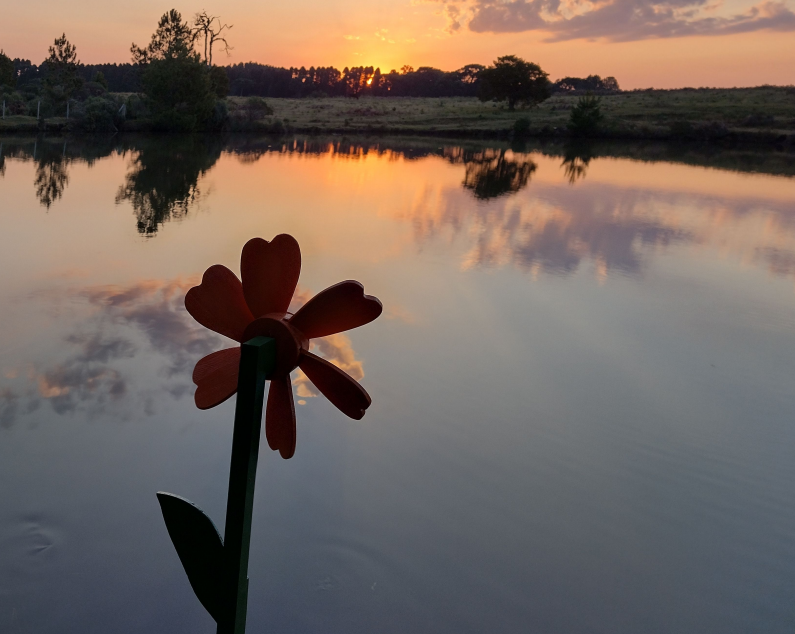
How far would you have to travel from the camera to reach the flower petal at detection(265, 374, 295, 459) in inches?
43.3

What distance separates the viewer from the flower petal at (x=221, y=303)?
1.09 m

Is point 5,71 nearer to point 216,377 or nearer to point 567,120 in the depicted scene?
point 567,120

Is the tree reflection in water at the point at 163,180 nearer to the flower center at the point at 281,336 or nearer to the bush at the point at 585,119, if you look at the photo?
the flower center at the point at 281,336

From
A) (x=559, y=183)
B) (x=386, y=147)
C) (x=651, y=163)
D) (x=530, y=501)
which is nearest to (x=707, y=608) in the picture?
(x=530, y=501)

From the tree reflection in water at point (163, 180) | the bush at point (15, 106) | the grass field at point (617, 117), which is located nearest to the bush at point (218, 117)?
the grass field at point (617, 117)

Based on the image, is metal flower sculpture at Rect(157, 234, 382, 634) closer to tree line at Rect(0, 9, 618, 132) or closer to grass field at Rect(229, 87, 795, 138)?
tree line at Rect(0, 9, 618, 132)

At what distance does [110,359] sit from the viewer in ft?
13.3

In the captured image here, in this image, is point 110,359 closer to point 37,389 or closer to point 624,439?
point 37,389

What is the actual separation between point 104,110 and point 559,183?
48.8 ft

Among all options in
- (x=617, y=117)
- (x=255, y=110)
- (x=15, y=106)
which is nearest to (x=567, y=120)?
(x=617, y=117)

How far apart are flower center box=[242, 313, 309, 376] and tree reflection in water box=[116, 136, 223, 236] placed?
711cm

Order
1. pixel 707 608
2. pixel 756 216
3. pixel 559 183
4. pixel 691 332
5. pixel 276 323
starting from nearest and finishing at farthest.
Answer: pixel 276 323 < pixel 707 608 < pixel 691 332 < pixel 756 216 < pixel 559 183

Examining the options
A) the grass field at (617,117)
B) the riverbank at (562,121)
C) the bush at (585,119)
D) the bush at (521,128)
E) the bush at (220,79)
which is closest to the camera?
the bush at (220,79)

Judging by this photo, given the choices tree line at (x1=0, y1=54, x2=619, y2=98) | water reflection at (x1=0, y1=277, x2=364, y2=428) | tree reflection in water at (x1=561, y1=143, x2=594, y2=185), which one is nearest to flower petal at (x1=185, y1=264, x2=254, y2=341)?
water reflection at (x1=0, y1=277, x2=364, y2=428)
